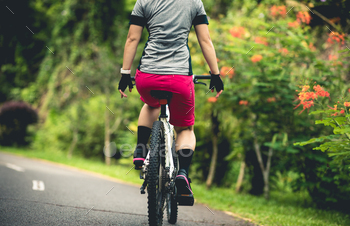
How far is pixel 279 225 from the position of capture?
11.3ft

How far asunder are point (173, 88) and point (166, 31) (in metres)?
0.46

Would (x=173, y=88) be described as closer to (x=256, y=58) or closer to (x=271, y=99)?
(x=256, y=58)

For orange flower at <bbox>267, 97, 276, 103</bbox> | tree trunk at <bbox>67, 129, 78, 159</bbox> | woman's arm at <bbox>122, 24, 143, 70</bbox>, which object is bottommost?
tree trunk at <bbox>67, 129, 78, 159</bbox>

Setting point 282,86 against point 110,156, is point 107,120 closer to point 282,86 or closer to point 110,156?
point 110,156

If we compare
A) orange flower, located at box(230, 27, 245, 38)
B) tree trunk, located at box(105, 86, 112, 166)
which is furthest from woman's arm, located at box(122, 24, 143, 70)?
tree trunk, located at box(105, 86, 112, 166)

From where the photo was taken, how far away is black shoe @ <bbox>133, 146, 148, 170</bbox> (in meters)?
2.67

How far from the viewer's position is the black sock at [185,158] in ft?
9.12

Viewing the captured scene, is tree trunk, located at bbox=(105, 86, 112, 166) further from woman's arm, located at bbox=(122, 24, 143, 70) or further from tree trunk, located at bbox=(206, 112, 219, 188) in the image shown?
woman's arm, located at bbox=(122, 24, 143, 70)

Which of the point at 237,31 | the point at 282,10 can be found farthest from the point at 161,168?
the point at 282,10

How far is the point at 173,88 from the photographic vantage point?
251 cm

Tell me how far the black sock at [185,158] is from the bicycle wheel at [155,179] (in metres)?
0.25

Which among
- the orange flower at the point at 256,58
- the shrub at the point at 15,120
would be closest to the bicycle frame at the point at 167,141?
the orange flower at the point at 256,58

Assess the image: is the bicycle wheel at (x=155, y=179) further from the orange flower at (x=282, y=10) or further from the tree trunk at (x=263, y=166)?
the orange flower at (x=282, y=10)

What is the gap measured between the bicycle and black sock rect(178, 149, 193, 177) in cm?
5
